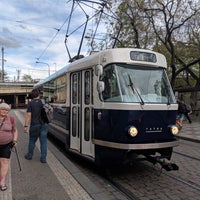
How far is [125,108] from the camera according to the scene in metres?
6.38

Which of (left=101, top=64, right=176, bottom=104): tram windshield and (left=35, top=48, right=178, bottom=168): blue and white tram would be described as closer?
(left=35, top=48, right=178, bottom=168): blue and white tram

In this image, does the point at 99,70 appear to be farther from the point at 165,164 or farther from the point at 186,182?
the point at 186,182

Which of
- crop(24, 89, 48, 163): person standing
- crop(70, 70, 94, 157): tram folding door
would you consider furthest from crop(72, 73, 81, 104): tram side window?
crop(24, 89, 48, 163): person standing

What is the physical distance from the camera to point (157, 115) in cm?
668

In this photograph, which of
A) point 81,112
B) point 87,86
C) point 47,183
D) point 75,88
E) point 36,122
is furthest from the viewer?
point 75,88

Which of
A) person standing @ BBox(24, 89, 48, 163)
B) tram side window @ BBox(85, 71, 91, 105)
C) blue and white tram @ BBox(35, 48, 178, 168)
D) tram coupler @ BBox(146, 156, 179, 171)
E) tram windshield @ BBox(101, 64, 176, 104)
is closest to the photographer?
blue and white tram @ BBox(35, 48, 178, 168)

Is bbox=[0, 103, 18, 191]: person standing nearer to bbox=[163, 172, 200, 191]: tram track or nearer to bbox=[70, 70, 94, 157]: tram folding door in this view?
bbox=[70, 70, 94, 157]: tram folding door

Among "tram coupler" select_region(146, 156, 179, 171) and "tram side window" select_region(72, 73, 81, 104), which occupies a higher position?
"tram side window" select_region(72, 73, 81, 104)

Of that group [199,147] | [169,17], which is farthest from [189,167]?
[169,17]

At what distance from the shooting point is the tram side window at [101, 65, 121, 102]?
674cm

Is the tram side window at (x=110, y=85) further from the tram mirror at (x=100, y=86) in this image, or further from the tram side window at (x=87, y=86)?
the tram side window at (x=87, y=86)

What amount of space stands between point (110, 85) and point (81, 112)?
145cm

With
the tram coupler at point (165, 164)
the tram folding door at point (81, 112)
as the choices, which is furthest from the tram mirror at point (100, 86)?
the tram coupler at point (165, 164)

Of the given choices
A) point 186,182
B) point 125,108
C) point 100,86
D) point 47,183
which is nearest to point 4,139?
point 47,183
